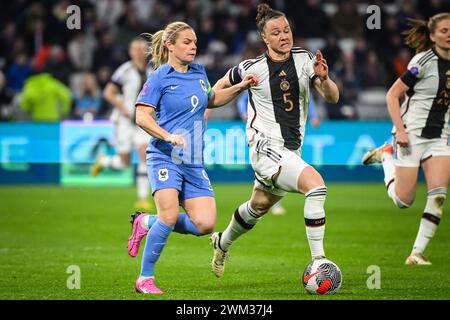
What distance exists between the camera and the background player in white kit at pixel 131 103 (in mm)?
14984

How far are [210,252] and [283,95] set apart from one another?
3.08 meters

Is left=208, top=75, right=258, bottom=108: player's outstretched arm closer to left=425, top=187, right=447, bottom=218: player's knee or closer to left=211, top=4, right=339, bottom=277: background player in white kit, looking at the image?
left=211, top=4, right=339, bottom=277: background player in white kit

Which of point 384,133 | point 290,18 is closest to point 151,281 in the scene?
point 384,133

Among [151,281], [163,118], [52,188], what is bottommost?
[52,188]

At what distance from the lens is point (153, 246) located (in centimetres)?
769

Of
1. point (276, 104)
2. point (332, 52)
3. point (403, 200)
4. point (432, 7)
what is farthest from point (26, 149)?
point (276, 104)

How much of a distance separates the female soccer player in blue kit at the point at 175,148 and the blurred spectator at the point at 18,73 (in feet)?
46.1

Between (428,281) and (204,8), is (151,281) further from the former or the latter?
(204,8)

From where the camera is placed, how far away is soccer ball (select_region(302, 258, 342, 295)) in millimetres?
7461

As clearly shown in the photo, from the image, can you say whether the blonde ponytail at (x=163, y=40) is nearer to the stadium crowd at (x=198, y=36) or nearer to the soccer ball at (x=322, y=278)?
the soccer ball at (x=322, y=278)

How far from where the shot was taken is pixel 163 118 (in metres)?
7.90

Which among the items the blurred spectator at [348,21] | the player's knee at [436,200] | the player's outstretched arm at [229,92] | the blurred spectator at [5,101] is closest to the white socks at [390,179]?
the player's knee at [436,200]
